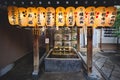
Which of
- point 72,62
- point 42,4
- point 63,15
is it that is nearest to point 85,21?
point 63,15

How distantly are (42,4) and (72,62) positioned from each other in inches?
175

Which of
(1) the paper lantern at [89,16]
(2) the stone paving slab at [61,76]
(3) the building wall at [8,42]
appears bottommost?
(2) the stone paving slab at [61,76]

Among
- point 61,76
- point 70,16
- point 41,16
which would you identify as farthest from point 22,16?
point 61,76

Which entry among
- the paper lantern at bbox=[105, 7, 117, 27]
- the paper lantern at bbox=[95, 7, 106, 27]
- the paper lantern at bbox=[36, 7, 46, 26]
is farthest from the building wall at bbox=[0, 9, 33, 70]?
the paper lantern at bbox=[105, 7, 117, 27]

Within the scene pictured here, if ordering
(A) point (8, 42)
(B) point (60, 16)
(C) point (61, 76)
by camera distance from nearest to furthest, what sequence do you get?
1. (B) point (60, 16)
2. (C) point (61, 76)
3. (A) point (8, 42)

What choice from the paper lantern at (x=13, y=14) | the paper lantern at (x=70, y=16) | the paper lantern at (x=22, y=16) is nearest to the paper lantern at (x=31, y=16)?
the paper lantern at (x=22, y=16)

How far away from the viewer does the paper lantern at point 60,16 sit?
7238 millimetres

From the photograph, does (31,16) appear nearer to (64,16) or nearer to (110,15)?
(64,16)

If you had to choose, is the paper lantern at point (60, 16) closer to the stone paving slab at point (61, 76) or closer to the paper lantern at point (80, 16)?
the paper lantern at point (80, 16)

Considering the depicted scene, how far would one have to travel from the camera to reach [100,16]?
729cm

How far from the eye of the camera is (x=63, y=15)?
7.31m

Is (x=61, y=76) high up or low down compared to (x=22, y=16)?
down

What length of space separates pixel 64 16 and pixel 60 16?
180 millimetres

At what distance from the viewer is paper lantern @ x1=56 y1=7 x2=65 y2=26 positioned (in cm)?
724
